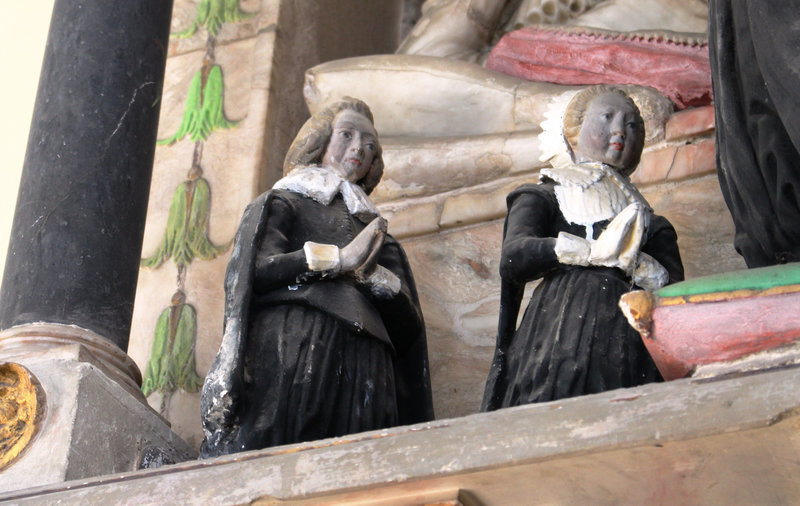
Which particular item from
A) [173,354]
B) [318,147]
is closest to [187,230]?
[173,354]

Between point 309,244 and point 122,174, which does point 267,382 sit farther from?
point 122,174

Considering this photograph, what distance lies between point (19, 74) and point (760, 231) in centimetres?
313

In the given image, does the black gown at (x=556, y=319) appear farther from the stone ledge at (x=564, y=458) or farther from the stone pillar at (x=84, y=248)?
the stone pillar at (x=84, y=248)

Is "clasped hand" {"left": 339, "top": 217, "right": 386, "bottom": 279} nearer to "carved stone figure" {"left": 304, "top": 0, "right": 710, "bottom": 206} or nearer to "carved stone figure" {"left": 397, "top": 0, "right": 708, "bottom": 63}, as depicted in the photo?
"carved stone figure" {"left": 304, "top": 0, "right": 710, "bottom": 206}

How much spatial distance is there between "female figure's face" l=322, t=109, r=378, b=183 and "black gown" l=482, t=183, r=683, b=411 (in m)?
0.42

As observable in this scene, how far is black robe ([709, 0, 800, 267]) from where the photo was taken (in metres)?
3.21

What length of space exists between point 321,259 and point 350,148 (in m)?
0.46

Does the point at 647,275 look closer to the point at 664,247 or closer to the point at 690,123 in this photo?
the point at 664,247

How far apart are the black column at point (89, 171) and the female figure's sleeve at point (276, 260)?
0.52 meters

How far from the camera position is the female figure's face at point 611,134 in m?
3.81

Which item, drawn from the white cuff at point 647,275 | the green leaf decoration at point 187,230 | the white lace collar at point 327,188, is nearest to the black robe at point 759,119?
the white cuff at point 647,275

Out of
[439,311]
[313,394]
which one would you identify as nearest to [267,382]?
[313,394]

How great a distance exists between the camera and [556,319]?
3539mm

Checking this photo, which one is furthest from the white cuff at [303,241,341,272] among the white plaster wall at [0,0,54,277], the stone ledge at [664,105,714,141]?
the white plaster wall at [0,0,54,277]
